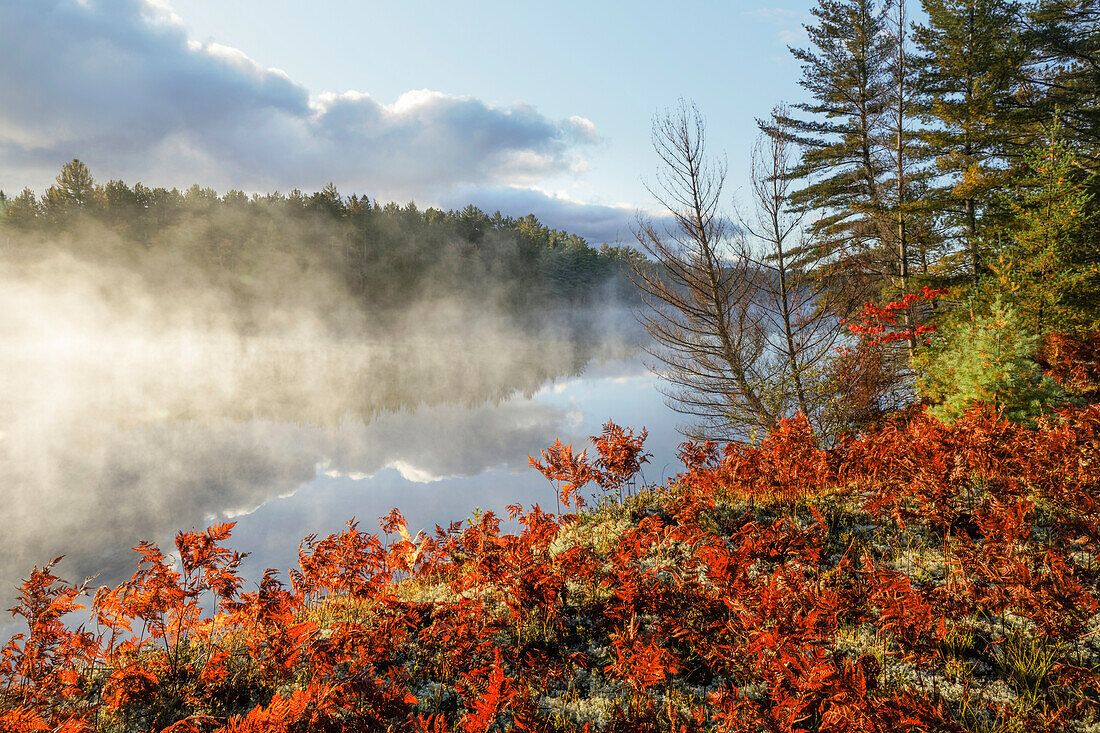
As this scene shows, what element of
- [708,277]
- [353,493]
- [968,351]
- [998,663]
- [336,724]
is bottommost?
[353,493]

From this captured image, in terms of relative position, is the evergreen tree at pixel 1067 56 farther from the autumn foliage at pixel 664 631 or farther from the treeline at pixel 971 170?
the autumn foliage at pixel 664 631

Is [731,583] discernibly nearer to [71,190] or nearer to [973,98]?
[973,98]

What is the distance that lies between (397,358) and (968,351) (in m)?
29.3

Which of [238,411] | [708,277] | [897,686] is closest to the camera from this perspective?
[897,686]

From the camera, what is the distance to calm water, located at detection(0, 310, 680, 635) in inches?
330

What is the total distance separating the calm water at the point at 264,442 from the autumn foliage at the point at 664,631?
4370 mm

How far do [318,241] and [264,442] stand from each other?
146 feet

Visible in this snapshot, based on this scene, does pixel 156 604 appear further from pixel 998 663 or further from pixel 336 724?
pixel 998 663

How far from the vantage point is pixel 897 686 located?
2725 millimetres

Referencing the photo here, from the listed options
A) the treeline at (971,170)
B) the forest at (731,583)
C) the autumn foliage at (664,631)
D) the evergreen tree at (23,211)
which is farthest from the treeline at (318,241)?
the autumn foliage at (664,631)

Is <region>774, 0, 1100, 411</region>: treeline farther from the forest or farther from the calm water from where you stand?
the calm water

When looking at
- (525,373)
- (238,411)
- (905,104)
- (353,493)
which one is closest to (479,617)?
(353,493)

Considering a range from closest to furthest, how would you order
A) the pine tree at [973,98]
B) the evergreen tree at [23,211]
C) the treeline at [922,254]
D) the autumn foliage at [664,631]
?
the autumn foliage at [664,631]
the treeline at [922,254]
the pine tree at [973,98]
the evergreen tree at [23,211]

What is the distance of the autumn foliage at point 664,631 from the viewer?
7.96 feet
